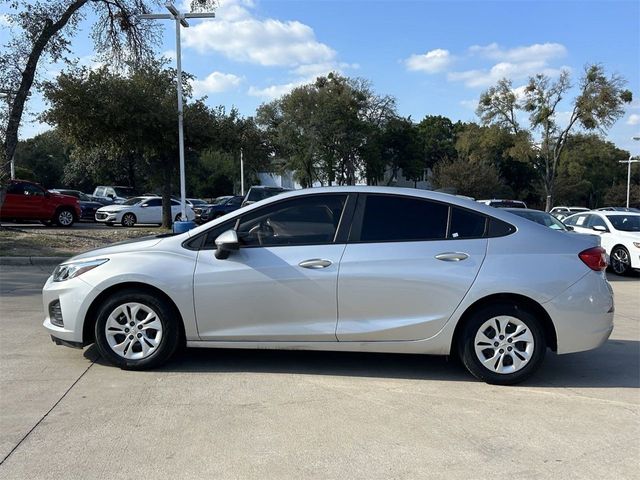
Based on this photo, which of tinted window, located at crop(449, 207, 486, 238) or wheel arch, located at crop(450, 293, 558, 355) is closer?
wheel arch, located at crop(450, 293, 558, 355)

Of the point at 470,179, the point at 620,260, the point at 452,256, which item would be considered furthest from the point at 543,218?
the point at 470,179

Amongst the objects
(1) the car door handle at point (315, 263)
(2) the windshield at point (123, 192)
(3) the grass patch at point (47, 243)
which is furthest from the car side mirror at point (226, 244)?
(2) the windshield at point (123, 192)

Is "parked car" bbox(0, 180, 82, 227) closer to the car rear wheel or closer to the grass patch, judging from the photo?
the car rear wheel

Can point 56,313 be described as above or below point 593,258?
below

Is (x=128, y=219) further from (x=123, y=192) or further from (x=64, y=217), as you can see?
(x=123, y=192)

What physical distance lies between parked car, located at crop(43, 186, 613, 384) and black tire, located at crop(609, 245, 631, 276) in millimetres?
9095

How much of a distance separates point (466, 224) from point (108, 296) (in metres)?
3.31

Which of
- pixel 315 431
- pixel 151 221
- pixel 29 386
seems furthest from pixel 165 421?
pixel 151 221

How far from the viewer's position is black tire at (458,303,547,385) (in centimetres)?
479

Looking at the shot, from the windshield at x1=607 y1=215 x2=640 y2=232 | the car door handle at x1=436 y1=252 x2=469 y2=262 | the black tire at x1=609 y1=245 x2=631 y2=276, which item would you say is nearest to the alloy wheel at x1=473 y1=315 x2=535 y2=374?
the car door handle at x1=436 y1=252 x2=469 y2=262

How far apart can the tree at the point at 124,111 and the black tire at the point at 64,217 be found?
2.50 meters

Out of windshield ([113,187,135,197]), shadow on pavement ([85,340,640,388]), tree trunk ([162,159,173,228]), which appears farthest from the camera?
windshield ([113,187,135,197])

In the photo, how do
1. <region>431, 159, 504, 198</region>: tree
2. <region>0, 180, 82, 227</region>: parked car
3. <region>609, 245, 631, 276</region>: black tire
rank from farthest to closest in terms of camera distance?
1. <region>431, 159, 504, 198</region>: tree
2. <region>0, 180, 82, 227</region>: parked car
3. <region>609, 245, 631, 276</region>: black tire

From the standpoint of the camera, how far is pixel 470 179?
51.7 m
